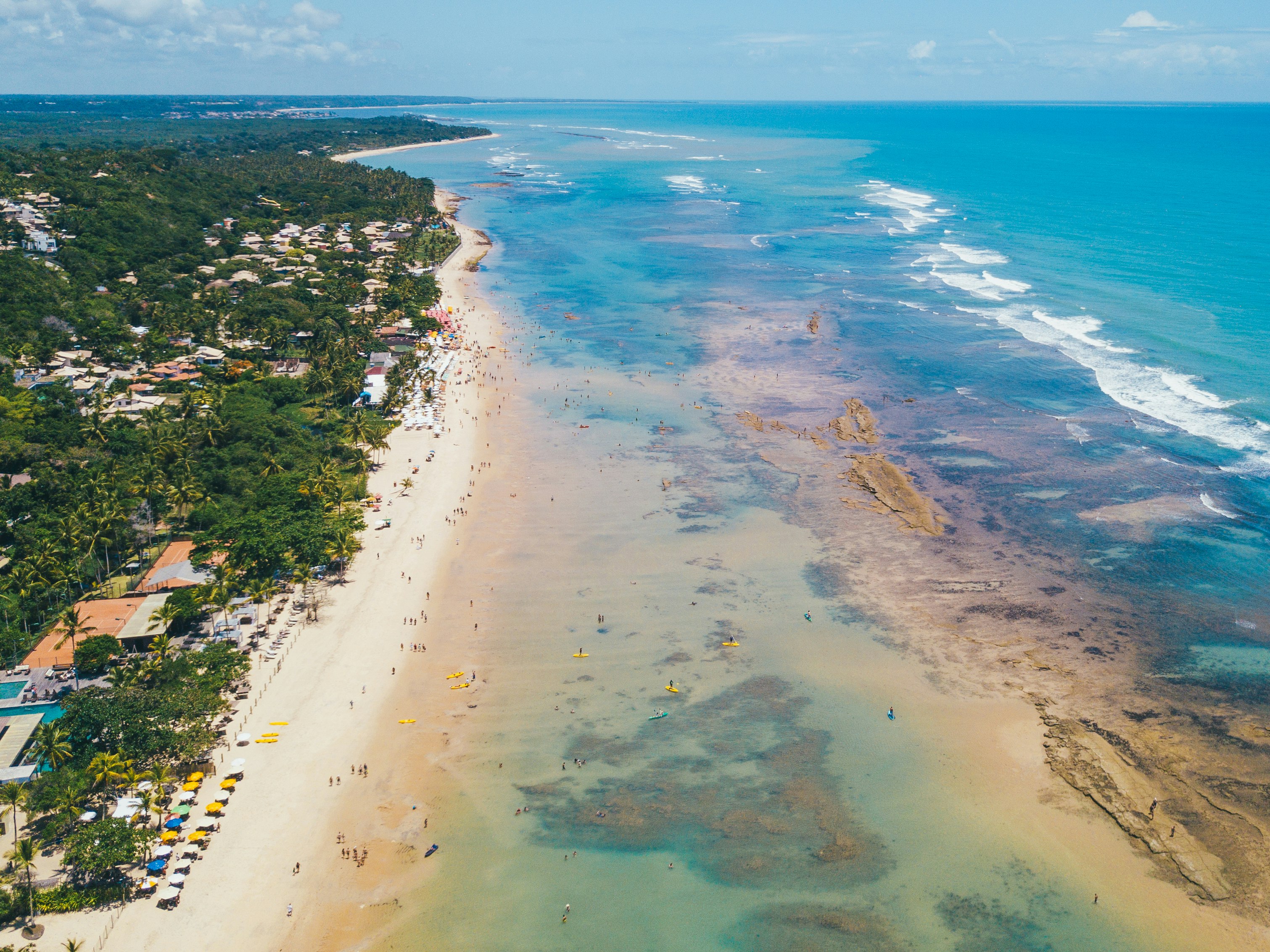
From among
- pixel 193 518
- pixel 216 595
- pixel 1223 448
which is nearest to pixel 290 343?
pixel 193 518

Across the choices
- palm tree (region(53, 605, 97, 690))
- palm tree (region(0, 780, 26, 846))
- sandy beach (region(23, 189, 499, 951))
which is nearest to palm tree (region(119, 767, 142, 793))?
sandy beach (region(23, 189, 499, 951))

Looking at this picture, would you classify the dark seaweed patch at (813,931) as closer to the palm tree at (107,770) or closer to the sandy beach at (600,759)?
the sandy beach at (600,759)

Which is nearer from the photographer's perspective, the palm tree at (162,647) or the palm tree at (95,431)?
the palm tree at (162,647)

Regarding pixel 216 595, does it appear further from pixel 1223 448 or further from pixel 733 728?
pixel 1223 448

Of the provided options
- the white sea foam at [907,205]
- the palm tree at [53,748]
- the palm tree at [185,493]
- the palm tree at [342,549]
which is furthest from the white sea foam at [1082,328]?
the palm tree at [53,748]

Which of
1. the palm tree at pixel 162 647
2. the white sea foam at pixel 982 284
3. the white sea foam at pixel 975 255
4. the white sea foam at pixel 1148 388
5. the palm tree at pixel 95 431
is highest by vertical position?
the white sea foam at pixel 975 255
